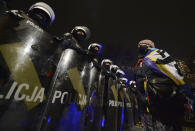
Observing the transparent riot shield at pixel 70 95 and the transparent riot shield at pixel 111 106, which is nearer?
the transparent riot shield at pixel 70 95

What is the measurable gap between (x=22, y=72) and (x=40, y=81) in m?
0.23

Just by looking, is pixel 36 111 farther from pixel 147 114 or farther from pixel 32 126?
pixel 147 114

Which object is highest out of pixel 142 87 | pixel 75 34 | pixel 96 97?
pixel 75 34

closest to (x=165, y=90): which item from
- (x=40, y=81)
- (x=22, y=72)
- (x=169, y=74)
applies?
(x=169, y=74)

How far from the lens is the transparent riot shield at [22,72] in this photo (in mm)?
944

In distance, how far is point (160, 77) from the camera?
1.46m

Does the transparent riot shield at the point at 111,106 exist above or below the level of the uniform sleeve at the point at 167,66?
below

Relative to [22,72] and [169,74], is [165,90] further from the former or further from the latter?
[22,72]

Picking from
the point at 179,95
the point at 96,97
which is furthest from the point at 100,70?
the point at 179,95

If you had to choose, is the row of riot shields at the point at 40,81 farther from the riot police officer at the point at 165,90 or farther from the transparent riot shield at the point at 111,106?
the riot police officer at the point at 165,90

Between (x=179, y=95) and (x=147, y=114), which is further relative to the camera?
(x=147, y=114)

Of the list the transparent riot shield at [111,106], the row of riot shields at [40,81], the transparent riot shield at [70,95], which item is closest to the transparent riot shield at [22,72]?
the row of riot shields at [40,81]

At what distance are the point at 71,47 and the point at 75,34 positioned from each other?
1.82 m

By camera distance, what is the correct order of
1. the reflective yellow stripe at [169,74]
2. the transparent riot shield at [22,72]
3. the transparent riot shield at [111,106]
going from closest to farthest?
1. the transparent riot shield at [22,72]
2. the reflective yellow stripe at [169,74]
3. the transparent riot shield at [111,106]
